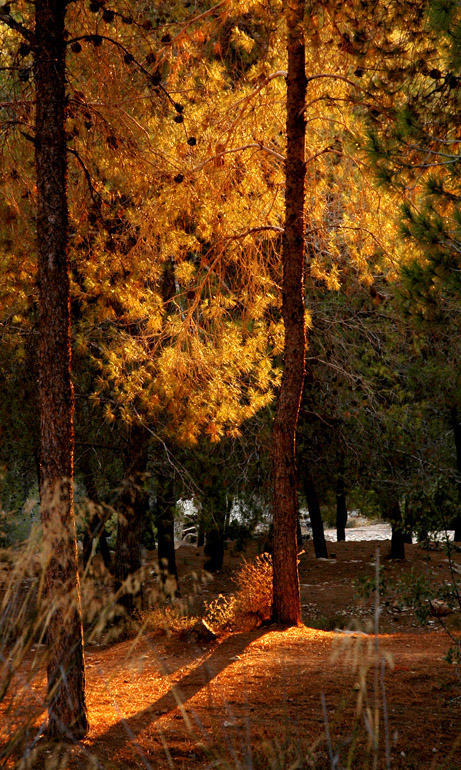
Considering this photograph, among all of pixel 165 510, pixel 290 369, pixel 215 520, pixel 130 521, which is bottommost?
pixel 130 521

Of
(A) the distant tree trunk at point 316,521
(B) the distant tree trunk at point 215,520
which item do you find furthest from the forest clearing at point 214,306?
(A) the distant tree trunk at point 316,521

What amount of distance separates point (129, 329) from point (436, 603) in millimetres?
7012

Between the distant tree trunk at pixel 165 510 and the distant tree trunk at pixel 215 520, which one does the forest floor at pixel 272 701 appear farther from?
the distant tree trunk at pixel 165 510

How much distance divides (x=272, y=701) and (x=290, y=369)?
3.98 m

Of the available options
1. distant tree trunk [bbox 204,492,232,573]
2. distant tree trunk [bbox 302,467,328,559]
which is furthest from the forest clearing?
distant tree trunk [bbox 302,467,328,559]

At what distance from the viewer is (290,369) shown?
29.0ft

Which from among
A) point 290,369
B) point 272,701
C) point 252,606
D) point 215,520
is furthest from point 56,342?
point 215,520

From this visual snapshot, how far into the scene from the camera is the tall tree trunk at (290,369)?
873cm

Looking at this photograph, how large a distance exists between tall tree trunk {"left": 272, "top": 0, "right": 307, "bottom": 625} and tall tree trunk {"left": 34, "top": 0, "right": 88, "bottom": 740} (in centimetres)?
374

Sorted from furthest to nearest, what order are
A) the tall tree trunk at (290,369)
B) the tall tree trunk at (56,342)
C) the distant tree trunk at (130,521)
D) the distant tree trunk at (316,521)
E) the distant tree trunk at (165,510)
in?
the distant tree trunk at (316,521) → the distant tree trunk at (165,510) → the distant tree trunk at (130,521) → the tall tree trunk at (290,369) → the tall tree trunk at (56,342)

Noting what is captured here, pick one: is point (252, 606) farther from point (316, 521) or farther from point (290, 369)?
point (316, 521)

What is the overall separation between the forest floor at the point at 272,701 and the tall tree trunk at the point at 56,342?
353 mm

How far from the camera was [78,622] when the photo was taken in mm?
5246

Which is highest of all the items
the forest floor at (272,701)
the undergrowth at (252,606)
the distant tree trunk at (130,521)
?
the distant tree trunk at (130,521)
